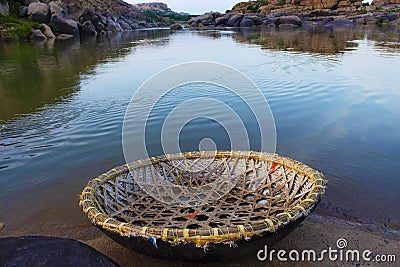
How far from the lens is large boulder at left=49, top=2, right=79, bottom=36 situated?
96.5 feet

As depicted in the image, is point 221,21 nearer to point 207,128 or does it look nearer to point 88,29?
point 88,29

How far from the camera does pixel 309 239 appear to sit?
10.0ft

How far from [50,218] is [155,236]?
6.07 ft

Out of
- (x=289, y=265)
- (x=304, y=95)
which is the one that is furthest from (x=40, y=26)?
(x=289, y=265)

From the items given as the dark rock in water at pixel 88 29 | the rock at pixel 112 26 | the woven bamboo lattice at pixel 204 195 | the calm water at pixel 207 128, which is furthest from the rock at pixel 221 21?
the woven bamboo lattice at pixel 204 195

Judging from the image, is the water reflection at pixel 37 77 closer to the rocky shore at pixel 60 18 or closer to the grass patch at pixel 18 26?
the grass patch at pixel 18 26

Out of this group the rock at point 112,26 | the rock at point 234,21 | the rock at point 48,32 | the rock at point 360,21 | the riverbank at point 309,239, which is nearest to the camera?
the riverbank at point 309,239

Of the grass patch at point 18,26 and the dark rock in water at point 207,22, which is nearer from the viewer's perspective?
the grass patch at point 18,26

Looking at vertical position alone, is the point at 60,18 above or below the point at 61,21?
above

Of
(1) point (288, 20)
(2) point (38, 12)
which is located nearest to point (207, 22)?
(1) point (288, 20)

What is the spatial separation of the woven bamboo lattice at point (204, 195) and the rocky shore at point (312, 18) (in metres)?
40.1

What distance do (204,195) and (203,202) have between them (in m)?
0.19

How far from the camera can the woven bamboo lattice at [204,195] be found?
2.44 m

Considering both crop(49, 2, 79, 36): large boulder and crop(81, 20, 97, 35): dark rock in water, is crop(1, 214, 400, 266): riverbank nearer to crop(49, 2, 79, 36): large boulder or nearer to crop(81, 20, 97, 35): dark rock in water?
crop(49, 2, 79, 36): large boulder
